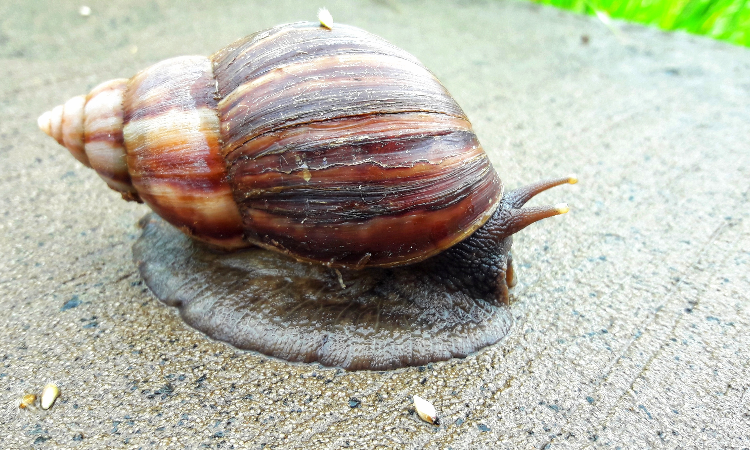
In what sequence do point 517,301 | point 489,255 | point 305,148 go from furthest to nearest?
1. point 517,301
2. point 489,255
3. point 305,148

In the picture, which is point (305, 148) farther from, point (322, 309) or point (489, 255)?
point (489, 255)

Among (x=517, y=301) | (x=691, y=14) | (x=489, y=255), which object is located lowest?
(x=517, y=301)

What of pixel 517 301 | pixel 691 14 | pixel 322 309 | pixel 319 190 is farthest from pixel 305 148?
pixel 691 14

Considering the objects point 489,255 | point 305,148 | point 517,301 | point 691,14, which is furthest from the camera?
point 691,14

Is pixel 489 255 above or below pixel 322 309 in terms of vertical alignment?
above

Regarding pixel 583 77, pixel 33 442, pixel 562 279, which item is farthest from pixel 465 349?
pixel 583 77

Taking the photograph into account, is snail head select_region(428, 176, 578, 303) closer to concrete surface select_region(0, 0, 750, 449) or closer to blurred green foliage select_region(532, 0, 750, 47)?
concrete surface select_region(0, 0, 750, 449)

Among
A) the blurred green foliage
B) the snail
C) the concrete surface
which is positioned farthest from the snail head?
the blurred green foliage

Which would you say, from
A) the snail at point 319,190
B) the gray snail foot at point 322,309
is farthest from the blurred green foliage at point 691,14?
the gray snail foot at point 322,309
